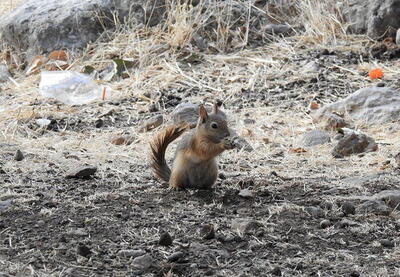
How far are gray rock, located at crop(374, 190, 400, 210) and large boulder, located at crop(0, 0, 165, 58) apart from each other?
4.97 meters

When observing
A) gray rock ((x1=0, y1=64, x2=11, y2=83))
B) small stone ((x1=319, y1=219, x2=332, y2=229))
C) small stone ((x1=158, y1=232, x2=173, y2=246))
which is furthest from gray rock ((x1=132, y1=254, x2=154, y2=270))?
gray rock ((x1=0, y1=64, x2=11, y2=83))

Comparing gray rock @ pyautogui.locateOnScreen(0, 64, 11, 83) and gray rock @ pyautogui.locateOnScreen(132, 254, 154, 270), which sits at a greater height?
gray rock @ pyautogui.locateOnScreen(132, 254, 154, 270)

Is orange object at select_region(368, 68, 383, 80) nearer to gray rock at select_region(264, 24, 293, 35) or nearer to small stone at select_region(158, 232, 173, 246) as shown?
gray rock at select_region(264, 24, 293, 35)

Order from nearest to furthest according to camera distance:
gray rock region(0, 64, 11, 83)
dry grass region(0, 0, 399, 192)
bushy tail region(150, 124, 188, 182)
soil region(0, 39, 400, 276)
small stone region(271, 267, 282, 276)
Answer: small stone region(271, 267, 282, 276), soil region(0, 39, 400, 276), bushy tail region(150, 124, 188, 182), dry grass region(0, 0, 399, 192), gray rock region(0, 64, 11, 83)

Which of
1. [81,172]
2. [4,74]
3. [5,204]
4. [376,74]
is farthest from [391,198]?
[4,74]

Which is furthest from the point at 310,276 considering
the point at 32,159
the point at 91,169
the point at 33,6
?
the point at 33,6

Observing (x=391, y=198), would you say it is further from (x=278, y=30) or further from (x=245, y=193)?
(x=278, y=30)

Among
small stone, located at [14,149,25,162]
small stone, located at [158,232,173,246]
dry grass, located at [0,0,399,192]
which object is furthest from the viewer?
dry grass, located at [0,0,399,192]

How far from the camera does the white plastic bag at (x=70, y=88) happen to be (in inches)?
320

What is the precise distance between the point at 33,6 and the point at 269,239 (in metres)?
6.62

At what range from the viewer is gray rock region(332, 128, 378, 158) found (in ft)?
20.5

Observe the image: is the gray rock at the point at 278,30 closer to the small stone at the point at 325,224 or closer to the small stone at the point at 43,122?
the small stone at the point at 43,122

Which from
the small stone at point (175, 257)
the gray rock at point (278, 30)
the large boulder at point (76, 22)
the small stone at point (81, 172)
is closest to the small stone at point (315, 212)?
the small stone at point (175, 257)

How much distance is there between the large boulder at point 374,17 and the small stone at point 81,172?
440cm
